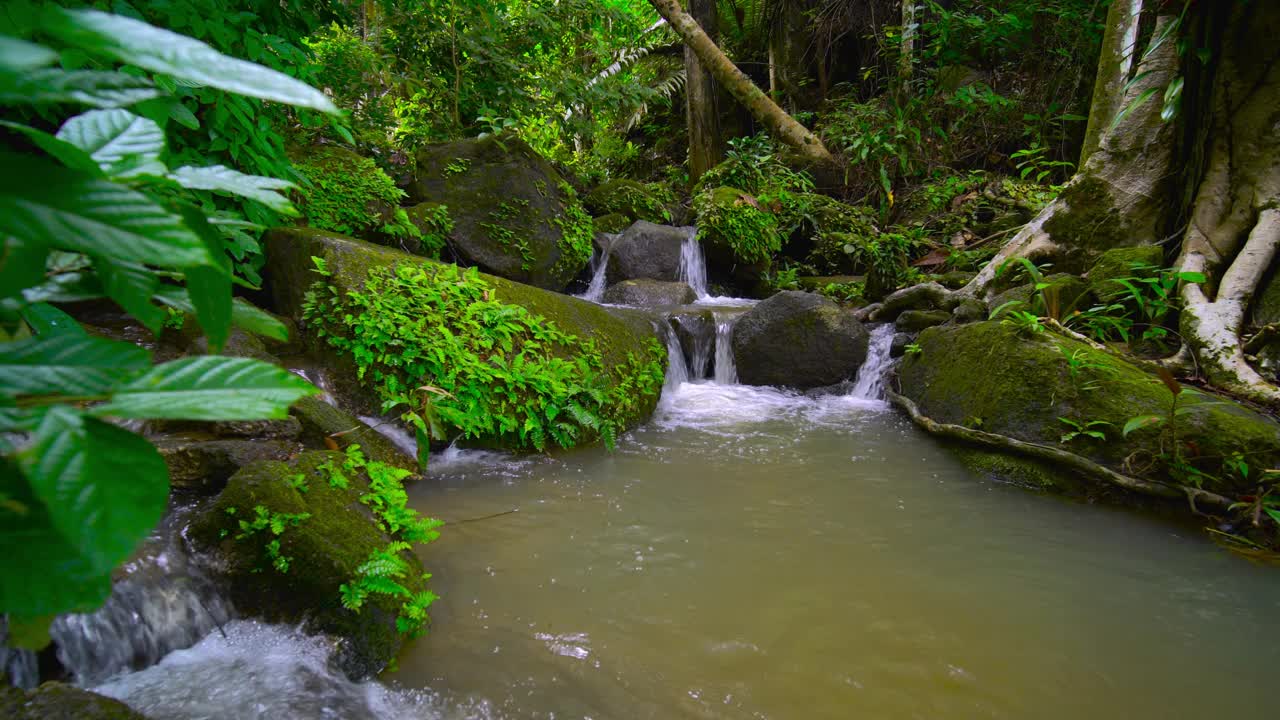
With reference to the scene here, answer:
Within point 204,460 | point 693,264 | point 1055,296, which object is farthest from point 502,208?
point 1055,296

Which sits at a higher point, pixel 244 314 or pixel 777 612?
pixel 244 314

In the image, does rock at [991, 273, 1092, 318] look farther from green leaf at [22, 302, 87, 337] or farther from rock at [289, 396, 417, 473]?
→ green leaf at [22, 302, 87, 337]

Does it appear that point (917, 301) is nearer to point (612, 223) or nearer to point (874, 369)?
point (874, 369)

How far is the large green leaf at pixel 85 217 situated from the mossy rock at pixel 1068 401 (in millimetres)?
5203

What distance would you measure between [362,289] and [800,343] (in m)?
4.54

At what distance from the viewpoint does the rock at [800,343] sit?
7102 mm

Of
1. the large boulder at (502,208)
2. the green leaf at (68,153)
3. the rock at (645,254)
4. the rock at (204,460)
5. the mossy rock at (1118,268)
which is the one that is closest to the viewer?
the green leaf at (68,153)

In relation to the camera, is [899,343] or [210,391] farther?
[899,343]

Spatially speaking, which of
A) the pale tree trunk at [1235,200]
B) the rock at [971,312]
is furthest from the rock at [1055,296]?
the pale tree trunk at [1235,200]

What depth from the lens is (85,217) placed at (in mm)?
527

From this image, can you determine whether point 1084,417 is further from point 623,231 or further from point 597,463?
point 623,231

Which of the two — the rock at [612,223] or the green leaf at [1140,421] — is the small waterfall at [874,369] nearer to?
the green leaf at [1140,421]

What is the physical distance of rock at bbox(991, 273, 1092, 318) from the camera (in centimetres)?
539

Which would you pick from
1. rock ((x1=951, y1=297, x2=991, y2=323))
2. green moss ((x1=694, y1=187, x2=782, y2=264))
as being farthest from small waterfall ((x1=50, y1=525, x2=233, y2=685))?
green moss ((x1=694, y1=187, x2=782, y2=264))
